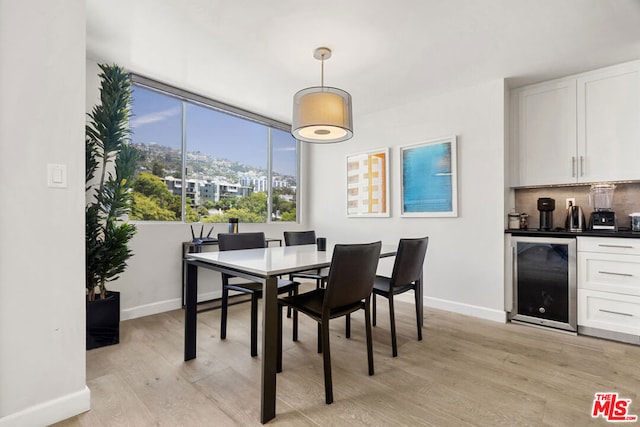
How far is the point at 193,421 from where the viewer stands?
1.58 meters

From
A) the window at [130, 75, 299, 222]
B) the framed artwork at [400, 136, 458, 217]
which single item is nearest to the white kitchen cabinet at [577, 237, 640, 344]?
the framed artwork at [400, 136, 458, 217]

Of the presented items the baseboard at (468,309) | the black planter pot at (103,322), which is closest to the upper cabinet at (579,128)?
the baseboard at (468,309)

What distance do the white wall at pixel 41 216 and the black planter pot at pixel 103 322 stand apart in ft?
3.03

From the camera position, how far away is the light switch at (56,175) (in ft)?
5.13

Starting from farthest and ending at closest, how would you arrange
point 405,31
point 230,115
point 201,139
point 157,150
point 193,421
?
point 230,115 → point 201,139 → point 157,150 → point 405,31 → point 193,421

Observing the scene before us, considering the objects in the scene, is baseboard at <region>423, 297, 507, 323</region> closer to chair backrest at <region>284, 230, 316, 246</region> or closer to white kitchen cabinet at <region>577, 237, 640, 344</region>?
white kitchen cabinet at <region>577, 237, 640, 344</region>

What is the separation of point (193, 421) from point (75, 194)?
4.49 feet

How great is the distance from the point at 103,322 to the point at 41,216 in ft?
4.37

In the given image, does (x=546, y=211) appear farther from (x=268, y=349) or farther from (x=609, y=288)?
(x=268, y=349)

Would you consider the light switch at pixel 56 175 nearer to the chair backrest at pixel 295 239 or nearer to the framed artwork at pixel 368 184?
the chair backrest at pixel 295 239

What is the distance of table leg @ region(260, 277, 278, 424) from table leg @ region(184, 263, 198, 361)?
33.5 inches

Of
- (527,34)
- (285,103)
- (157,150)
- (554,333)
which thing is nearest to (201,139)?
(157,150)

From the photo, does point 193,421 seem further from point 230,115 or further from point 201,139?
point 230,115

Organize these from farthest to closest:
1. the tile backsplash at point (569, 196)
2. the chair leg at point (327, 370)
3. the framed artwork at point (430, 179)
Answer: the framed artwork at point (430, 179) → the tile backsplash at point (569, 196) → the chair leg at point (327, 370)
